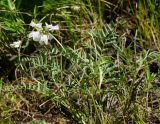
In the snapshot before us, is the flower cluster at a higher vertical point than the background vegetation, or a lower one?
higher

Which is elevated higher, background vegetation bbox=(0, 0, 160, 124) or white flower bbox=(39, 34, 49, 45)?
white flower bbox=(39, 34, 49, 45)

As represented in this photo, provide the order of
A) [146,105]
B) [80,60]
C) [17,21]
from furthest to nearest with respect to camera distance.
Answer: [17,21] < [146,105] < [80,60]

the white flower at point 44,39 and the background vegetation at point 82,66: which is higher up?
the white flower at point 44,39

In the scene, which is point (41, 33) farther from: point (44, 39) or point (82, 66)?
point (82, 66)

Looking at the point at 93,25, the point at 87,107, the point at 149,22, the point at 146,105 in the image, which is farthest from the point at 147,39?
the point at 87,107

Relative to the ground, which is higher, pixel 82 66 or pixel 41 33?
pixel 41 33

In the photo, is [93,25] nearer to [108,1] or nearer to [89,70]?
[108,1]

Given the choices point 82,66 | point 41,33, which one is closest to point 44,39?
point 41,33

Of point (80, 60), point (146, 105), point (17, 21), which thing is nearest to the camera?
point (80, 60)
